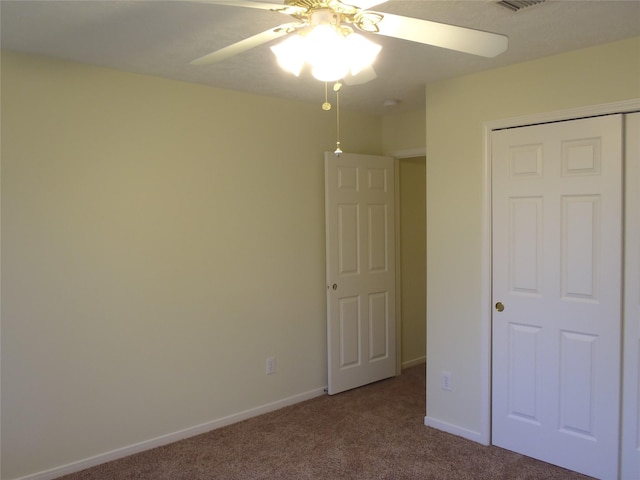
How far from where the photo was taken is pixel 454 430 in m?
3.39

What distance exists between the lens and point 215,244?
351cm

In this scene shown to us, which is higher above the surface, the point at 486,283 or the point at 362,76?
the point at 362,76

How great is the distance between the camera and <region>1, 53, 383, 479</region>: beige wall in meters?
2.76

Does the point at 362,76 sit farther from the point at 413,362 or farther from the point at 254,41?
the point at 413,362

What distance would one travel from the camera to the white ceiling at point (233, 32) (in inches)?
84.2

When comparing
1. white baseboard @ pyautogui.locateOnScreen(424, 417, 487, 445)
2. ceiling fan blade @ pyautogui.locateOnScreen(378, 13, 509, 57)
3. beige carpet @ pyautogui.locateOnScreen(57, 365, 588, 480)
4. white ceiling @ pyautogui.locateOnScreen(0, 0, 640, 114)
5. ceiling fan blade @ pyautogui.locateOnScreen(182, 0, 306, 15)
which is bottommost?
beige carpet @ pyautogui.locateOnScreen(57, 365, 588, 480)

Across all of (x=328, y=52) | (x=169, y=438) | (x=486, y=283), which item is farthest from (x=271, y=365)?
(x=328, y=52)

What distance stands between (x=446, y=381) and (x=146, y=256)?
2.17 m

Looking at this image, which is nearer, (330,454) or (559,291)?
(559,291)

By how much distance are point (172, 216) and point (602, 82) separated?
2.66 meters

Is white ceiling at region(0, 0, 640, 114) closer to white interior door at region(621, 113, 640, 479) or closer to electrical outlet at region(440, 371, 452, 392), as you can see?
white interior door at region(621, 113, 640, 479)

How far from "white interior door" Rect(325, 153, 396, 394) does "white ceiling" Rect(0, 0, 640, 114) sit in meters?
1.06

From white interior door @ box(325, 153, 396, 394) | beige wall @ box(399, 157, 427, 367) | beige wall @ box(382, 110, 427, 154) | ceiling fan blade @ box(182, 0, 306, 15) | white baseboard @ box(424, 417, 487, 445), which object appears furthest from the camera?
beige wall @ box(399, 157, 427, 367)

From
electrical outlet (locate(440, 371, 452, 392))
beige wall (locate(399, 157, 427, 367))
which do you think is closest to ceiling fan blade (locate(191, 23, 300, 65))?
electrical outlet (locate(440, 371, 452, 392))
